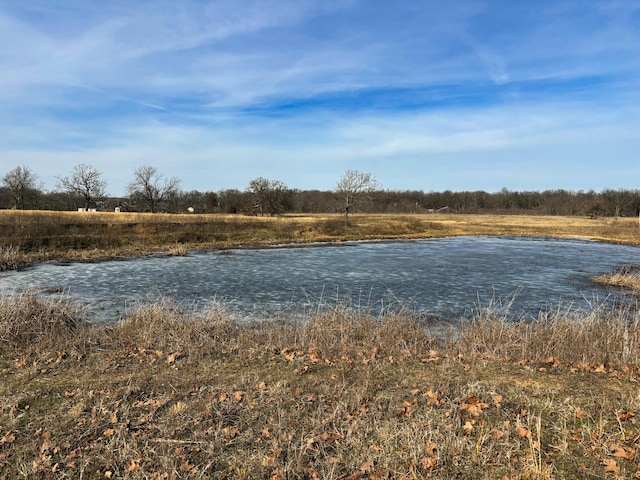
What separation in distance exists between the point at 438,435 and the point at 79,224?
43.2m

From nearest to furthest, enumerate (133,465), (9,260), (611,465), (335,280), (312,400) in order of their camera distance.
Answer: (611,465) → (133,465) → (312,400) → (335,280) → (9,260)

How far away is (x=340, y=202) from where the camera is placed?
89.4 metres

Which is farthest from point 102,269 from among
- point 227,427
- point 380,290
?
point 227,427

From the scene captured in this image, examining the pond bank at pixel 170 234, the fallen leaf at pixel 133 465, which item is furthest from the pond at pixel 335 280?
the fallen leaf at pixel 133 465

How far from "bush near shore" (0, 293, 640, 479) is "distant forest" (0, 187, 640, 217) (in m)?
61.6

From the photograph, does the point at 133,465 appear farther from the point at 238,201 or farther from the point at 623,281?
the point at 238,201

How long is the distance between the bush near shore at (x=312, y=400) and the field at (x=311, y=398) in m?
0.03

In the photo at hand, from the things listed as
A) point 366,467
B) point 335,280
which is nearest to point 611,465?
point 366,467

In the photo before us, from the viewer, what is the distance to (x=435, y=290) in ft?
63.5

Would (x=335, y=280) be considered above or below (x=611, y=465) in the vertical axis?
below

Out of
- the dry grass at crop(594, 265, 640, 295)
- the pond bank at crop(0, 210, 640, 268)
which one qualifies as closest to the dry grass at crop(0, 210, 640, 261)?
→ the pond bank at crop(0, 210, 640, 268)

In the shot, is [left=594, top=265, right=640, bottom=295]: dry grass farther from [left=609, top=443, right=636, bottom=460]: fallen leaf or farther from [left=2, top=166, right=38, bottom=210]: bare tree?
[left=2, top=166, right=38, bottom=210]: bare tree

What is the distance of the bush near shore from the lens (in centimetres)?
521

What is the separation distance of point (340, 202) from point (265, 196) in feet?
75.4
